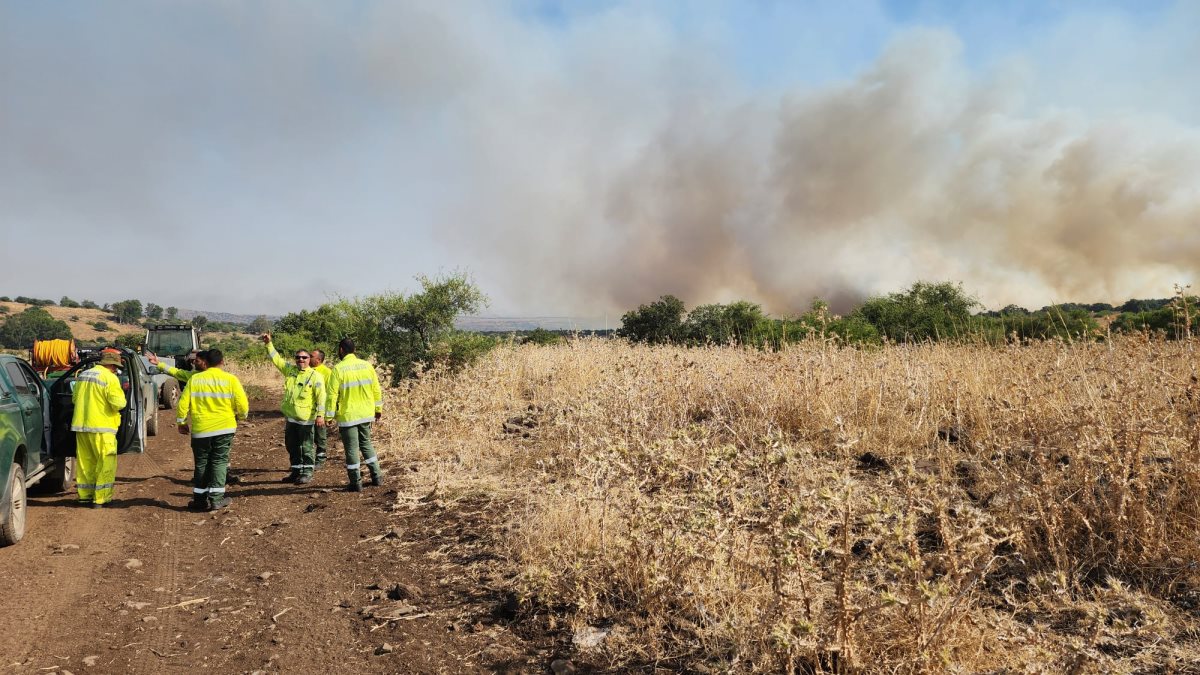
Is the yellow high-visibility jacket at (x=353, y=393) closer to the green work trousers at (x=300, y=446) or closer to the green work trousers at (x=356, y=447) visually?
the green work trousers at (x=356, y=447)

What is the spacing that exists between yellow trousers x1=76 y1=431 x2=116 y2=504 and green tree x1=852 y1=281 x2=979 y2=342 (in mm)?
20302

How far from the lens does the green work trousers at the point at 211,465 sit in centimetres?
788

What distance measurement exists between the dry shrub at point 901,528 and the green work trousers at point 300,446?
2.26 m

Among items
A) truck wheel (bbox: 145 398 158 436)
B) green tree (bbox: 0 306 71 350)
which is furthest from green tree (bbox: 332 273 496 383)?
green tree (bbox: 0 306 71 350)

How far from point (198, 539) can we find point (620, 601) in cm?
493

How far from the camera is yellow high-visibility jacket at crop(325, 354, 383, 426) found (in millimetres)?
8453

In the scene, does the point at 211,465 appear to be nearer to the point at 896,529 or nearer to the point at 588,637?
the point at 588,637

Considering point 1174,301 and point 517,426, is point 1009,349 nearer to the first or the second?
point 1174,301

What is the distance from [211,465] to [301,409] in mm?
1379

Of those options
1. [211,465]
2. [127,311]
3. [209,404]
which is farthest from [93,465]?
[127,311]

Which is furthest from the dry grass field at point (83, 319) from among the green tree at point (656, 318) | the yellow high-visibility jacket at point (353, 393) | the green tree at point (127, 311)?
the yellow high-visibility jacket at point (353, 393)

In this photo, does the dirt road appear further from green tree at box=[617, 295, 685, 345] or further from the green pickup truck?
green tree at box=[617, 295, 685, 345]

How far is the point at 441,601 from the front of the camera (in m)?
5.09

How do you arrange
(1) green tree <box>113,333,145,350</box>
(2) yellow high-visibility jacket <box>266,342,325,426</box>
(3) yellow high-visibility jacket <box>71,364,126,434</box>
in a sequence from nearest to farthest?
1. (3) yellow high-visibility jacket <box>71,364,126,434</box>
2. (2) yellow high-visibility jacket <box>266,342,325,426</box>
3. (1) green tree <box>113,333,145,350</box>
